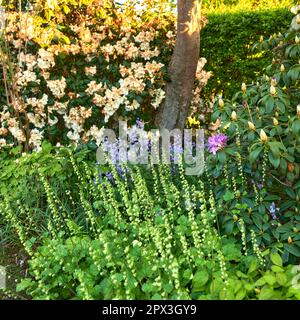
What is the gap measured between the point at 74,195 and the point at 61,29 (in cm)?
221

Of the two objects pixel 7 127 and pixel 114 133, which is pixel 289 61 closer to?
pixel 114 133

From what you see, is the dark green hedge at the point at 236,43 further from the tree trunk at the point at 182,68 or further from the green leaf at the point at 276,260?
the green leaf at the point at 276,260

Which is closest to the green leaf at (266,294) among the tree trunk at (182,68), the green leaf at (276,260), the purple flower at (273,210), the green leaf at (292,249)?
the green leaf at (276,260)

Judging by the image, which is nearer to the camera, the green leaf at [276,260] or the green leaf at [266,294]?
the green leaf at [266,294]

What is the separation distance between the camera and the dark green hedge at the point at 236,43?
6410 millimetres

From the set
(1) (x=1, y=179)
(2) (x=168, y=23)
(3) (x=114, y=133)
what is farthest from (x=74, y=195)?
(2) (x=168, y=23)

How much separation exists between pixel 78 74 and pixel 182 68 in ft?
3.85

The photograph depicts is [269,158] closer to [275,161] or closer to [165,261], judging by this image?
[275,161]

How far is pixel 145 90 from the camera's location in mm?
6078

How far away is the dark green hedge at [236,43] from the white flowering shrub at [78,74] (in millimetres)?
706

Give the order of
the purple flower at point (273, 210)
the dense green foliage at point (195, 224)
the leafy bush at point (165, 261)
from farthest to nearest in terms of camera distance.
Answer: the purple flower at point (273, 210)
the dense green foliage at point (195, 224)
the leafy bush at point (165, 261)

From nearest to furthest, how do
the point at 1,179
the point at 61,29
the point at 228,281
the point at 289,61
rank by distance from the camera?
the point at 228,281, the point at 289,61, the point at 1,179, the point at 61,29

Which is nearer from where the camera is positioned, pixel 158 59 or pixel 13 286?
pixel 13 286

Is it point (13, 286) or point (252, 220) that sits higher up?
point (252, 220)
